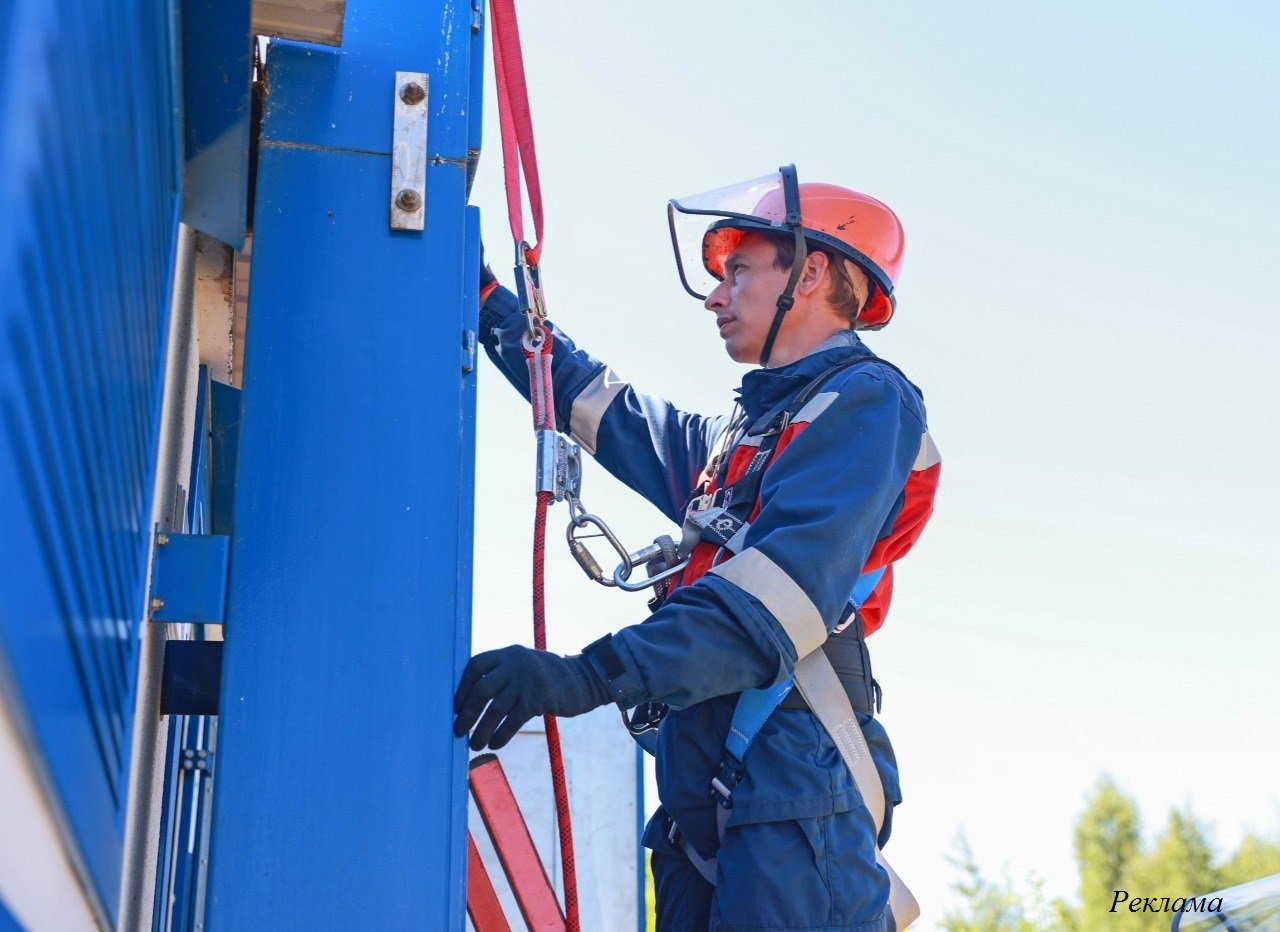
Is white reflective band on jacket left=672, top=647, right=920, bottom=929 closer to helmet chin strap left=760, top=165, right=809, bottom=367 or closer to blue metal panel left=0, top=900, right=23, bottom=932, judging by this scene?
helmet chin strap left=760, top=165, right=809, bottom=367

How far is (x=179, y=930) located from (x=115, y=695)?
269 centimetres

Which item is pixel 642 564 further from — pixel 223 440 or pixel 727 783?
pixel 223 440

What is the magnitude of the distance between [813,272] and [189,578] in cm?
184

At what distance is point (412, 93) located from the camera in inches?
85.6

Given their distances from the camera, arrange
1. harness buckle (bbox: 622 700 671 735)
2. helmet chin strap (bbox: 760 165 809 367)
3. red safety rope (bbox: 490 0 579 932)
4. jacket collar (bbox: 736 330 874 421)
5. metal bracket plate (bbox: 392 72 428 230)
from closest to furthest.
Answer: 1. metal bracket plate (bbox: 392 72 428 230)
2. red safety rope (bbox: 490 0 579 932)
3. harness buckle (bbox: 622 700 671 735)
4. jacket collar (bbox: 736 330 874 421)
5. helmet chin strap (bbox: 760 165 809 367)

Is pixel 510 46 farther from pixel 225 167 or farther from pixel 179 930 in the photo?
pixel 179 930

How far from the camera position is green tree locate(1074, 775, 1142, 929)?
26.5 m

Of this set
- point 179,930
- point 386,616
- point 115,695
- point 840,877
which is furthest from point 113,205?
point 179,930

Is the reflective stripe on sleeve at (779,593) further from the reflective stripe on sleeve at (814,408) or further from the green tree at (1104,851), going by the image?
the green tree at (1104,851)

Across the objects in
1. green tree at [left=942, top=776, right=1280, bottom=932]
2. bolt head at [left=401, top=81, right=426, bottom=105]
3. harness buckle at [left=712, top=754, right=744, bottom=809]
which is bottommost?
green tree at [left=942, top=776, right=1280, bottom=932]

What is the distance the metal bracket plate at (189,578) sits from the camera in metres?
1.85

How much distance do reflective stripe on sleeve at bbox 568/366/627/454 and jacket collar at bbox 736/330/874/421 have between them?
1.49ft

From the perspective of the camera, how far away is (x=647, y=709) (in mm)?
2791

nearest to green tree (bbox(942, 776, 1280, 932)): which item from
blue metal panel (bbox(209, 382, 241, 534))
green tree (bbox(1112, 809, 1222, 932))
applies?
green tree (bbox(1112, 809, 1222, 932))
